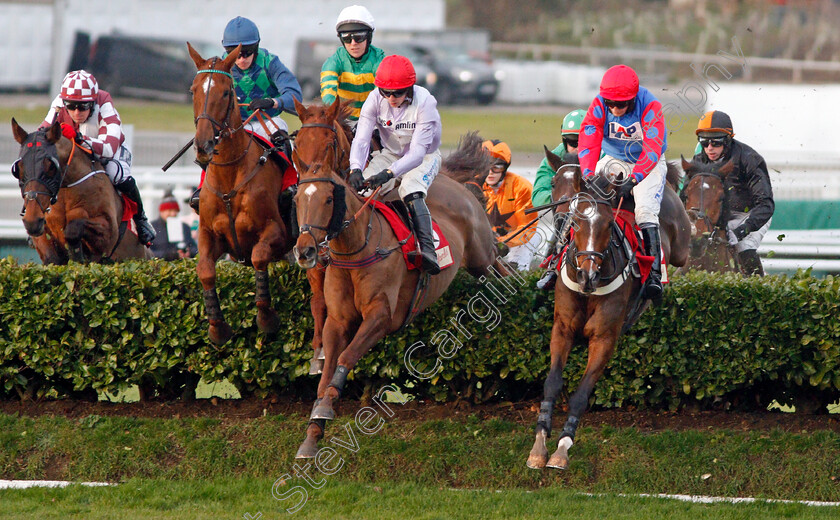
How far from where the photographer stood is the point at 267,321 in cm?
713

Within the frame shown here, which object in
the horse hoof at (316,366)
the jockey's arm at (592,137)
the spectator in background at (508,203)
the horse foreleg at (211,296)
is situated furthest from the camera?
the spectator in background at (508,203)

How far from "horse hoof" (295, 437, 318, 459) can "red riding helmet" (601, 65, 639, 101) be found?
9.64ft

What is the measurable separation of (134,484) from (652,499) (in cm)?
327

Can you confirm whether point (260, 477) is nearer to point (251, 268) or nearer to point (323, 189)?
point (251, 268)

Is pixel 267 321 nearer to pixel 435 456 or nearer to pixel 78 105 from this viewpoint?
pixel 435 456

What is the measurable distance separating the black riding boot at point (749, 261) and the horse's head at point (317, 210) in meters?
4.72

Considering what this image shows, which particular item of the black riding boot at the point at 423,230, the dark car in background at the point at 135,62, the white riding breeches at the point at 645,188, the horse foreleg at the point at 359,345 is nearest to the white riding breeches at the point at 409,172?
the black riding boot at the point at 423,230

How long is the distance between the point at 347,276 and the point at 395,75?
4.49 ft

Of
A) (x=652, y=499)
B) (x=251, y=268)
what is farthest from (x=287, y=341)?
(x=652, y=499)

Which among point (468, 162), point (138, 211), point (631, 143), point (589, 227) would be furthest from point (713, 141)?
point (138, 211)

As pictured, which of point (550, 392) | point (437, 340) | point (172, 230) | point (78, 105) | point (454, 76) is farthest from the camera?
point (454, 76)

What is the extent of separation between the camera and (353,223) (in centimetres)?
614

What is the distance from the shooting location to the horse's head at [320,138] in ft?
19.4

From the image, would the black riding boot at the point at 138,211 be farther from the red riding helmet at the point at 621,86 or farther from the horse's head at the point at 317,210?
the red riding helmet at the point at 621,86
